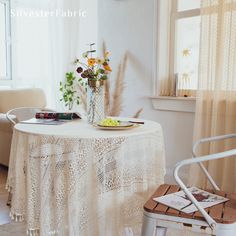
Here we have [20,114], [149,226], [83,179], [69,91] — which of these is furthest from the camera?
[69,91]

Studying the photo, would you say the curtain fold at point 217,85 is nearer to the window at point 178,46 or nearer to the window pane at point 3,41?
the window at point 178,46

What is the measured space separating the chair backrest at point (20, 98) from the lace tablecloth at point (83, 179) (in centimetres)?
252

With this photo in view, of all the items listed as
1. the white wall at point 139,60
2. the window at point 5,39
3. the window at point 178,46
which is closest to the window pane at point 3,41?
the window at point 5,39

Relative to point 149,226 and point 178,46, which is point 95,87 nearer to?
point 149,226

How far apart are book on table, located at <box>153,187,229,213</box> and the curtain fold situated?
112 cm

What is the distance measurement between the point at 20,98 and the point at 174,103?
6.99ft

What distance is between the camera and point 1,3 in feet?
16.8

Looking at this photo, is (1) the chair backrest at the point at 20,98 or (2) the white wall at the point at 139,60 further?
(1) the chair backrest at the point at 20,98

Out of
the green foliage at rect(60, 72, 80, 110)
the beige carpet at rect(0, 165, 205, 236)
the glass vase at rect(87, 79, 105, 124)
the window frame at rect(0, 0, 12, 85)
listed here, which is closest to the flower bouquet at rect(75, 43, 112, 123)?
the glass vase at rect(87, 79, 105, 124)

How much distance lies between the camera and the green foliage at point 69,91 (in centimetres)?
494

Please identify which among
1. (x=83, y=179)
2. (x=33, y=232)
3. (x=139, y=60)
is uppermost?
(x=139, y=60)

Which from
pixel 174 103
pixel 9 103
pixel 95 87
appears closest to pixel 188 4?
pixel 174 103

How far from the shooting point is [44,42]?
5.27m

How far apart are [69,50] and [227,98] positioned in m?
2.97
